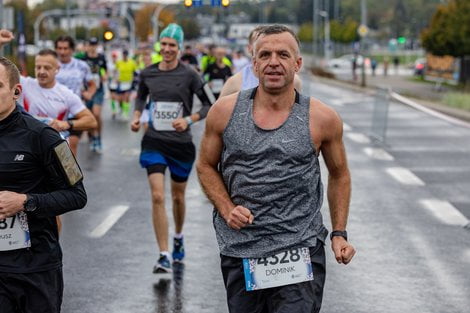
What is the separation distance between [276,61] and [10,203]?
1301 millimetres

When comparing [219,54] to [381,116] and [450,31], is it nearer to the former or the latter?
[381,116]

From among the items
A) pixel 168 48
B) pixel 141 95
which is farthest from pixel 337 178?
pixel 141 95

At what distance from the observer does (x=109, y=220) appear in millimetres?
11648

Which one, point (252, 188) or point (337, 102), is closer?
point (252, 188)

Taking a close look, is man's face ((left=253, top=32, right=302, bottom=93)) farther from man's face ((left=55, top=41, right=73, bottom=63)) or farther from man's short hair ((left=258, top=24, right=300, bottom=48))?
man's face ((left=55, top=41, right=73, bottom=63))

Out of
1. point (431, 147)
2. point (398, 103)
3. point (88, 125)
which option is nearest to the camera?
point (88, 125)

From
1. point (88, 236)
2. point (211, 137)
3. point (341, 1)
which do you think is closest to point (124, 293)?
point (88, 236)

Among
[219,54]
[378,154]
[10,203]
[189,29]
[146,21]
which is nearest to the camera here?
[10,203]

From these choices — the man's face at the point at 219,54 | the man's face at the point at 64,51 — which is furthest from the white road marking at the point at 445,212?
the man's face at the point at 219,54

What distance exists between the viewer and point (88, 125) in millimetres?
8195

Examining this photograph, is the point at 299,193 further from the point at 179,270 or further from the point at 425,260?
the point at 425,260

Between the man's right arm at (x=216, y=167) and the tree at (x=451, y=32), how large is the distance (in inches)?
1801

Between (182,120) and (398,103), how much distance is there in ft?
92.0

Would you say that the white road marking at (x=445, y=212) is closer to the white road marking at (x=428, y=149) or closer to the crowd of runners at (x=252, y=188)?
the white road marking at (x=428, y=149)
